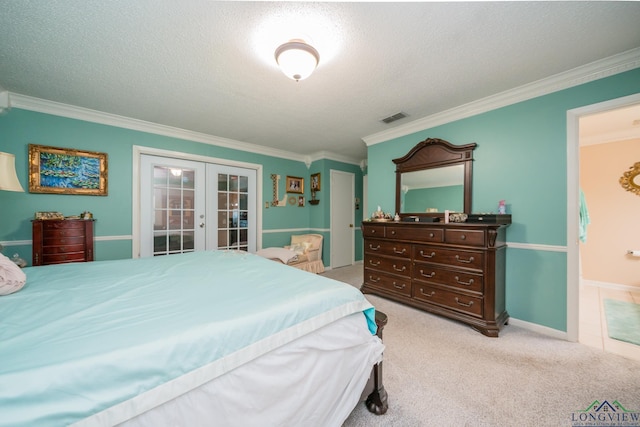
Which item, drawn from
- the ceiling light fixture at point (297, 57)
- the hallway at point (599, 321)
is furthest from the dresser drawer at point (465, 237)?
the ceiling light fixture at point (297, 57)

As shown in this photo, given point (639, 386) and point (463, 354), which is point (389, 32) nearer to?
point (463, 354)

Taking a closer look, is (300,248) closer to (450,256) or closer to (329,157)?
(329,157)

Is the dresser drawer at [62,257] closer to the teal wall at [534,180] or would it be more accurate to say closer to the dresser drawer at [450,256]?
the dresser drawer at [450,256]

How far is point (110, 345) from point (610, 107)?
379 centimetres

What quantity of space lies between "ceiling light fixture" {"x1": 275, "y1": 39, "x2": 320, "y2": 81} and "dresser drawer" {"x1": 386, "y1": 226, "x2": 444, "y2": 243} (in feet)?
6.85

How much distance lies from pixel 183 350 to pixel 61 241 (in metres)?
2.93

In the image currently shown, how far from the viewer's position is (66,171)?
9.24 feet

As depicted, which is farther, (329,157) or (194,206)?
(329,157)

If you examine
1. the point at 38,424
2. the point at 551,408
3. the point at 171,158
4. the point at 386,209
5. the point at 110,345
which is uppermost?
the point at 171,158

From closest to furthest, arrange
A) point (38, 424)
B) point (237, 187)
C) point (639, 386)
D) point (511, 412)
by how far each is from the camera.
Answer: point (38, 424)
point (511, 412)
point (639, 386)
point (237, 187)

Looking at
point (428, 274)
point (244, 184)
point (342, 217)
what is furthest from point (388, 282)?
point (244, 184)

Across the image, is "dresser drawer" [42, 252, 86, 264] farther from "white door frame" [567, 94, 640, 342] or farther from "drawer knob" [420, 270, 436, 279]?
"white door frame" [567, 94, 640, 342]

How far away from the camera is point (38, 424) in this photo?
1.90 ft

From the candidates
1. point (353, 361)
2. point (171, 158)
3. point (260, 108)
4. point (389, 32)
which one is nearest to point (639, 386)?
point (353, 361)
